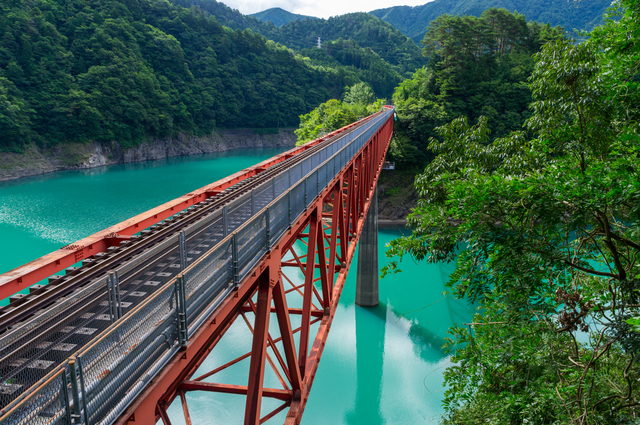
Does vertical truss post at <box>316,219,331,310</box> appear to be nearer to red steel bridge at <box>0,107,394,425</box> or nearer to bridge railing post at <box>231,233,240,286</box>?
red steel bridge at <box>0,107,394,425</box>

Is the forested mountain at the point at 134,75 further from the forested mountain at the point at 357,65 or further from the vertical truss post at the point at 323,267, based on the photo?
the vertical truss post at the point at 323,267

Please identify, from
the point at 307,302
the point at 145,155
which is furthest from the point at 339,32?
the point at 307,302

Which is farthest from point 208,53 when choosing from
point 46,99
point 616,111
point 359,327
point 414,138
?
point 616,111

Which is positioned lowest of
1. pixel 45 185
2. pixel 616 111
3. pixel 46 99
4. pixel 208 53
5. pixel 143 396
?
pixel 45 185

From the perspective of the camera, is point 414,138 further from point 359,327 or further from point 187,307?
point 187,307

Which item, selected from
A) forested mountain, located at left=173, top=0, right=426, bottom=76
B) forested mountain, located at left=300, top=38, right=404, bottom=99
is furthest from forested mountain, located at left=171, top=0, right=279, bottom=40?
forested mountain, located at left=300, top=38, right=404, bottom=99

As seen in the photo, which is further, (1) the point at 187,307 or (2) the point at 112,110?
(2) the point at 112,110
